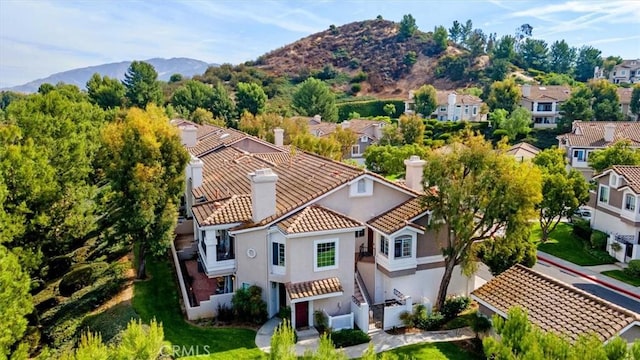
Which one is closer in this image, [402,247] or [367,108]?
[402,247]

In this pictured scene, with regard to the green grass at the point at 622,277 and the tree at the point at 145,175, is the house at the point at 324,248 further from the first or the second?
the green grass at the point at 622,277

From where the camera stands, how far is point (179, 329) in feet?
68.6

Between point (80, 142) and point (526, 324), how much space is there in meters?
32.7

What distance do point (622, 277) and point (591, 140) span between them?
26.9 metres

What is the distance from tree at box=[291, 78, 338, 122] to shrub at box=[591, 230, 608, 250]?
206 feet

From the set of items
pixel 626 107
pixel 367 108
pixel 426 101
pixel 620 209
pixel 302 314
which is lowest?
pixel 302 314

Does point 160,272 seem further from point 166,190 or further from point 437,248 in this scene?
point 437,248

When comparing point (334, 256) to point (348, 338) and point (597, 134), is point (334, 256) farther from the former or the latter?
point (597, 134)

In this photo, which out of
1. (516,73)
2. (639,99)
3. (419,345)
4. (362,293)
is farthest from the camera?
(516,73)

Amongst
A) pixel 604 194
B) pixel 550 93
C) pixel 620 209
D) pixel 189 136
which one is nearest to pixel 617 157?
pixel 604 194

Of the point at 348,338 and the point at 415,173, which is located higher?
the point at 415,173

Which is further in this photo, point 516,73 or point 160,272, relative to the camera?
point 516,73

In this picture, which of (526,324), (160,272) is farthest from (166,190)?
(526,324)

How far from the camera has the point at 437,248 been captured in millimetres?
24141
